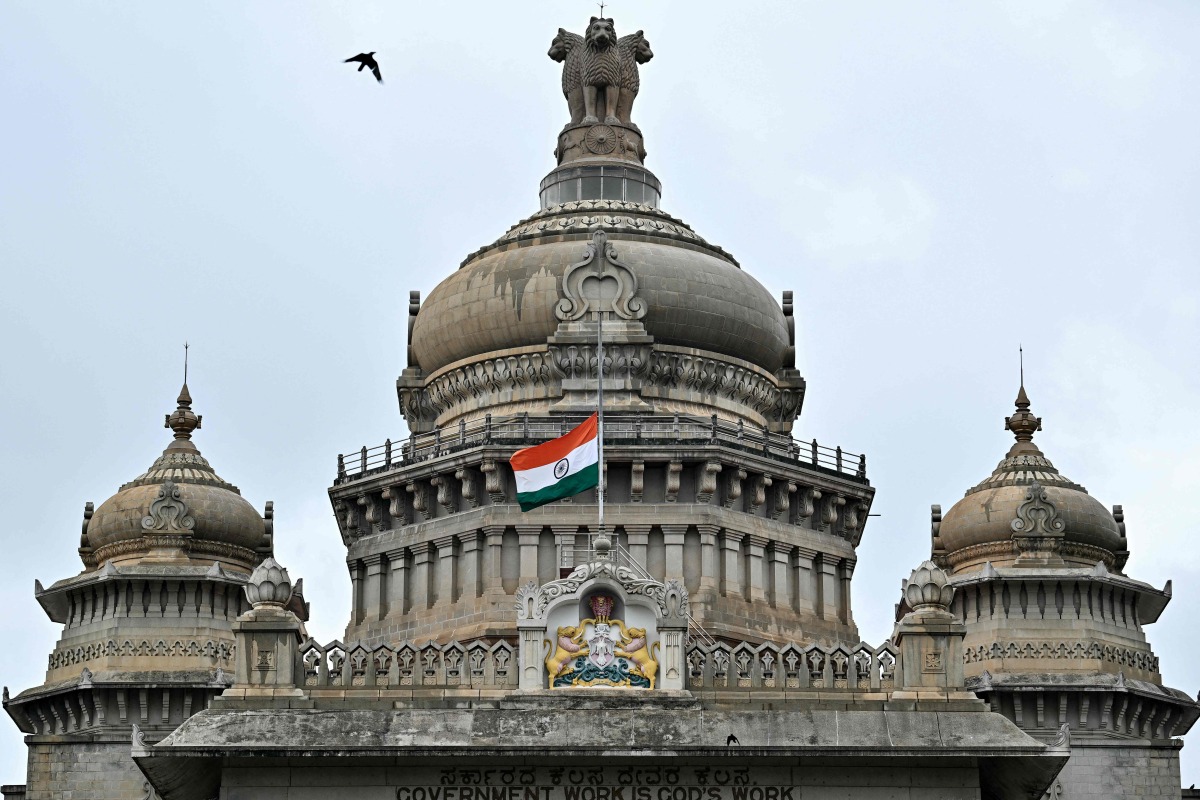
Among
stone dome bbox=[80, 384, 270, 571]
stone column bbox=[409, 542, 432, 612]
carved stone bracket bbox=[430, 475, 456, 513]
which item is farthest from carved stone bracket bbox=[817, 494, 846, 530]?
stone dome bbox=[80, 384, 270, 571]

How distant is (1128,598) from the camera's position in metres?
89.9

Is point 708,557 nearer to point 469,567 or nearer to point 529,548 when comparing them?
point 529,548

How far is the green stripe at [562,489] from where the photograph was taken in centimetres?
7219

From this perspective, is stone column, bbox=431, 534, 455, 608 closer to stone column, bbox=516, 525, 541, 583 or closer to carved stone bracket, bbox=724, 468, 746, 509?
stone column, bbox=516, 525, 541, 583

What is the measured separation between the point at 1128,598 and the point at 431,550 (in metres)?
19.3

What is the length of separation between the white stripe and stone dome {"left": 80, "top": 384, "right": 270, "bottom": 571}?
20019mm

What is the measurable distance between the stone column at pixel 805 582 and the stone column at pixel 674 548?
3.67 m

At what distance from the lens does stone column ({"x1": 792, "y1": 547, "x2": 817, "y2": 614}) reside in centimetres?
8456

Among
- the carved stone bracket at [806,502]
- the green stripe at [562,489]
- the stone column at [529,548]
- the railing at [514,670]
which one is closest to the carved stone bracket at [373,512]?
the stone column at [529,548]

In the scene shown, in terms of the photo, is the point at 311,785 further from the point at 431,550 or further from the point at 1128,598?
the point at 1128,598

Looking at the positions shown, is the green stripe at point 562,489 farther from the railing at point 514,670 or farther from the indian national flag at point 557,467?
the railing at point 514,670

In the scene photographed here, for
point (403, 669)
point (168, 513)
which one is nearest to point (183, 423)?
point (168, 513)

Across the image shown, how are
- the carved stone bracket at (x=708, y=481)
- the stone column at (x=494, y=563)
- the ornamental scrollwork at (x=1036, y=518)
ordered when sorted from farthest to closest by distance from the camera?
the ornamental scrollwork at (x=1036, y=518)
the carved stone bracket at (x=708, y=481)
the stone column at (x=494, y=563)

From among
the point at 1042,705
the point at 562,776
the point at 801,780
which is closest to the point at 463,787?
the point at 562,776
